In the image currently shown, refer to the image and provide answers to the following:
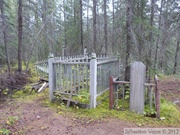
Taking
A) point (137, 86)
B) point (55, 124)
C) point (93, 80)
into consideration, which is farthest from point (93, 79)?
point (55, 124)

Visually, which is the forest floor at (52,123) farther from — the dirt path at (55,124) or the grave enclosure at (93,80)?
the grave enclosure at (93,80)

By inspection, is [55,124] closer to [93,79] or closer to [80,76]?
[93,79]

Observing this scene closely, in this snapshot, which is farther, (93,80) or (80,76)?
(80,76)

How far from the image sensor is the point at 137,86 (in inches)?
151

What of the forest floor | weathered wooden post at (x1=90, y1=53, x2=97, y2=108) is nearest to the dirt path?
the forest floor

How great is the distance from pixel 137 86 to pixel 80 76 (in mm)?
1603

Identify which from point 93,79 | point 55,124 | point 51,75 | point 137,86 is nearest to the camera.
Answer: point 55,124

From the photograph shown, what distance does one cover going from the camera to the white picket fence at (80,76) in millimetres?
4102

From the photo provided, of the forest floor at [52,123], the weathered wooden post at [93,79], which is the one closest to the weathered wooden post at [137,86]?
the forest floor at [52,123]

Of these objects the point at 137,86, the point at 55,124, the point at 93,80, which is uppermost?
the point at 93,80

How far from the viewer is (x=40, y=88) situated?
6.34m

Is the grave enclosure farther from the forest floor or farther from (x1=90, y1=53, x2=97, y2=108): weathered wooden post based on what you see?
the forest floor

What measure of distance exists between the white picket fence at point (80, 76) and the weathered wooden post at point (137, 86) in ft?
3.14

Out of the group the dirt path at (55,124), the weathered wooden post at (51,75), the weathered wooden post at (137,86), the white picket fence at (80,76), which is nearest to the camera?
the dirt path at (55,124)
